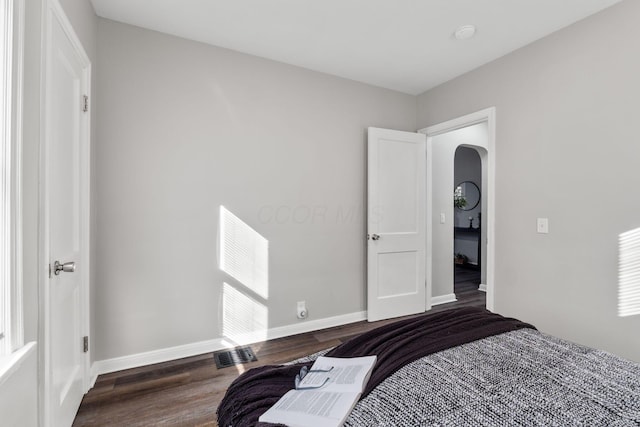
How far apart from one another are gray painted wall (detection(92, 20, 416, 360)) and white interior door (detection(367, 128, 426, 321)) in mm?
144

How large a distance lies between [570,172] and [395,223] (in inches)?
63.1

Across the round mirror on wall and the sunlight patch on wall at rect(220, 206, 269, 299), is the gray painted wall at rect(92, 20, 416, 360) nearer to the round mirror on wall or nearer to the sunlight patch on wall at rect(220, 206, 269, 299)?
the sunlight patch on wall at rect(220, 206, 269, 299)

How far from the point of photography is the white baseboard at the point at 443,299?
13.1 ft

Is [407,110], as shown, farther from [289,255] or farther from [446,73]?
[289,255]

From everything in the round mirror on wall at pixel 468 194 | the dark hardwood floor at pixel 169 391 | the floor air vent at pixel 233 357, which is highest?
the round mirror on wall at pixel 468 194

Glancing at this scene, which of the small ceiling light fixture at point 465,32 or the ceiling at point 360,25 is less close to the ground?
the ceiling at point 360,25

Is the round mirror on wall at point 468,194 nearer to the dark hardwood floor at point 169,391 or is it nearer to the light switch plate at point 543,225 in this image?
the light switch plate at point 543,225

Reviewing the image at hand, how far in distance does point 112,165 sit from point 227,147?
2.84 feet

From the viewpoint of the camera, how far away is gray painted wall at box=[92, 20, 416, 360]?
236 cm

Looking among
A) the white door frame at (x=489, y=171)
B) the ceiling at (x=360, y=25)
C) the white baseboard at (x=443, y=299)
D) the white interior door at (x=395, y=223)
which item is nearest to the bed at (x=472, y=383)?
the white door frame at (x=489, y=171)

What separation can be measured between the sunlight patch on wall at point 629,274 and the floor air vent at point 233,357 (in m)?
2.66

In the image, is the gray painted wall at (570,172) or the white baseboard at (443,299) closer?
the gray painted wall at (570,172)

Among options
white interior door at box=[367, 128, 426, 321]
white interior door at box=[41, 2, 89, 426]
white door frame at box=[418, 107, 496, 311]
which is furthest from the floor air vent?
white door frame at box=[418, 107, 496, 311]

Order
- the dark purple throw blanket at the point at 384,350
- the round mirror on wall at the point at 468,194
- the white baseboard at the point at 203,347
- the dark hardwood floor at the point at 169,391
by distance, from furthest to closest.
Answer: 1. the round mirror on wall at the point at 468,194
2. the white baseboard at the point at 203,347
3. the dark hardwood floor at the point at 169,391
4. the dark purple throw blanket at the point at 384,350
